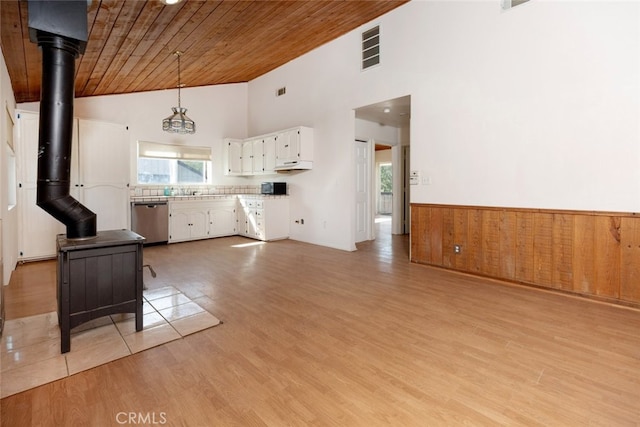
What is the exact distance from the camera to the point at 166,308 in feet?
9.75

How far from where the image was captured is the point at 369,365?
6.64ft

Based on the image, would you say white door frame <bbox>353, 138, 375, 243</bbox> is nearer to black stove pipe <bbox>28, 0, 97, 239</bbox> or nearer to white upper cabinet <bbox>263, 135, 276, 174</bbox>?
white upper cabinet <bbox>263, 135, 276, 174</bbox>

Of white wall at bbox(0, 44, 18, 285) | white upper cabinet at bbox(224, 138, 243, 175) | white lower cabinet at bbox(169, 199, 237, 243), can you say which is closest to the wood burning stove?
white wall at bbox(0, 44, 18, 285)

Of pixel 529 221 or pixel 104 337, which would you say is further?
pixel 529 221

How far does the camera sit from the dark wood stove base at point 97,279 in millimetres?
2186

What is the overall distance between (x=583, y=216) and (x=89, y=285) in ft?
14.6

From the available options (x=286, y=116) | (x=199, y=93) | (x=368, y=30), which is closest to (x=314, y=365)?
(x=368, y=30)

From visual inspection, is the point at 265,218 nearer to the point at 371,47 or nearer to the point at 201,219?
the point at 201,219

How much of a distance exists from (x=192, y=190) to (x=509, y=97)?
6168 millimetres

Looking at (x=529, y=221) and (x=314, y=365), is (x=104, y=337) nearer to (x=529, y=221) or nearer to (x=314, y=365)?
(x=314, y=365)

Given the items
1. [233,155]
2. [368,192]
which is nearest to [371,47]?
[368,192]

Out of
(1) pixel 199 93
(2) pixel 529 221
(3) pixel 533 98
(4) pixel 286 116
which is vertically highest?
(1) pixel 199 93

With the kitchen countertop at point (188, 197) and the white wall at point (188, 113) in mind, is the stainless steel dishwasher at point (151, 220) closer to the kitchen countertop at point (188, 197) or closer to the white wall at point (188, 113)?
the kitchen countertop at point (188, 197)

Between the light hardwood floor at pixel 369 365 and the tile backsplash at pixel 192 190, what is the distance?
3182 millimetres
